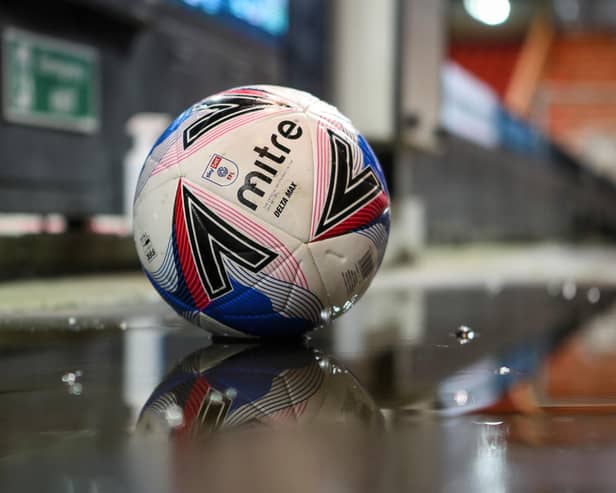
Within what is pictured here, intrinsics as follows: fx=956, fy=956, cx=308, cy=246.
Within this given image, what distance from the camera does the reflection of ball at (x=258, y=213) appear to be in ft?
6.25

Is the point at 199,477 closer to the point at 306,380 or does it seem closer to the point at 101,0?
the point at 306,380

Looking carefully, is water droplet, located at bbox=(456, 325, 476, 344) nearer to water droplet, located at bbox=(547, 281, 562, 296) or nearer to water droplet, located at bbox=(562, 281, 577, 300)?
water droplet, located at bbox=(562, 281, 577, 300)

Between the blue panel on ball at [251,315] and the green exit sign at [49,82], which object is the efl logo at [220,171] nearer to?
the blue panel on ball at [251,315]

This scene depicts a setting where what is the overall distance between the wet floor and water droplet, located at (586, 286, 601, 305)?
1084mm

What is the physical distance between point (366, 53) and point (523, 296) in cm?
216

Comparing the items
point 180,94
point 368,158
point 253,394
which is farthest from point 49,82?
point 253,394

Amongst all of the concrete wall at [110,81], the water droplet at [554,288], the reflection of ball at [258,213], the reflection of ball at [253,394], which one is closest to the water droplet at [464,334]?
the reflection of ball at [258,213]

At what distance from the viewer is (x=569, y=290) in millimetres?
4207

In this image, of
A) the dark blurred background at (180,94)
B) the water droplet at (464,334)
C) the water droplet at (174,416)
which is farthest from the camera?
the dark blurred background at (180,94)

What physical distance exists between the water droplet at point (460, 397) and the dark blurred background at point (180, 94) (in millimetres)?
2496

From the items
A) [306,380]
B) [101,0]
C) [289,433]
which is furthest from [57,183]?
[289,433]

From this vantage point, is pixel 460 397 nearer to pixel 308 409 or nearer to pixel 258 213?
pixel 308 409

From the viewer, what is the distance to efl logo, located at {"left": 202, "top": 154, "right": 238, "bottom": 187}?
1898mm

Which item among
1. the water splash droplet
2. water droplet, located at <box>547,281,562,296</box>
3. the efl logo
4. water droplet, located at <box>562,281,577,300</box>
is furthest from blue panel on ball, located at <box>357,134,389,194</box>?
water droplet, located at <box>547,281,562,296</box>
